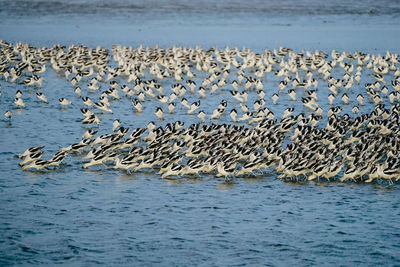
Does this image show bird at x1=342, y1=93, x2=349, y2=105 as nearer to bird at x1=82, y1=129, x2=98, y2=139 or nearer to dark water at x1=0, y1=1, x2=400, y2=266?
dark water at x1=0, y1=1, x2=400, y2=266

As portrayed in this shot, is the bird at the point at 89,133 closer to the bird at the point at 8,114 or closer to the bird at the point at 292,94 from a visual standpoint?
the bird at the point at 8,114

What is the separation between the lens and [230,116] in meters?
25.7

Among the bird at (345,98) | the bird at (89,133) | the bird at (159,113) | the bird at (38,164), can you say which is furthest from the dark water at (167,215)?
the bird at (345,98)

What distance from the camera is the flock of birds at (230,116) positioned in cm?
1845

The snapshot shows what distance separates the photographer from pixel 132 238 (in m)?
14.1

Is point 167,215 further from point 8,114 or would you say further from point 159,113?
point 8,114

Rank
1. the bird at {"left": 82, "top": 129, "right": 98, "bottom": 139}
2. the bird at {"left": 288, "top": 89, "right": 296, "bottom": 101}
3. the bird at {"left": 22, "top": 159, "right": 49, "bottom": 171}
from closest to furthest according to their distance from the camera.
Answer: the bird at {"left": 22, "top": 159, "right": 49, "bottom": 171}
the bird at {"left": 82, "top": 129, "right": 98, "bottom": 139}
the bird at {"left": 288, "top": 89, "right": 296, "bottom": 101}

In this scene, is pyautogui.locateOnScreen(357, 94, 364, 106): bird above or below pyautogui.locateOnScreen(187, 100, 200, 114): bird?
above

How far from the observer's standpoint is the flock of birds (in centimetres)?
1845

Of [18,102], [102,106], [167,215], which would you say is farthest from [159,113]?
[167,215]

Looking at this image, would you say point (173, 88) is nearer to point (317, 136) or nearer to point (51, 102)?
point (51, 102)

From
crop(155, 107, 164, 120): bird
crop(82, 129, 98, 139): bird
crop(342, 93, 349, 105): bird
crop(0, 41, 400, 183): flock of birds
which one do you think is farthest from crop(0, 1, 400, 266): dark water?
crop(342, 93, 349, 105): bird

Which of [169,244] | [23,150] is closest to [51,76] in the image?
[23,150]

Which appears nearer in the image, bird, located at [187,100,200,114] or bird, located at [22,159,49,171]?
bird, located at [22,159,49,171]
